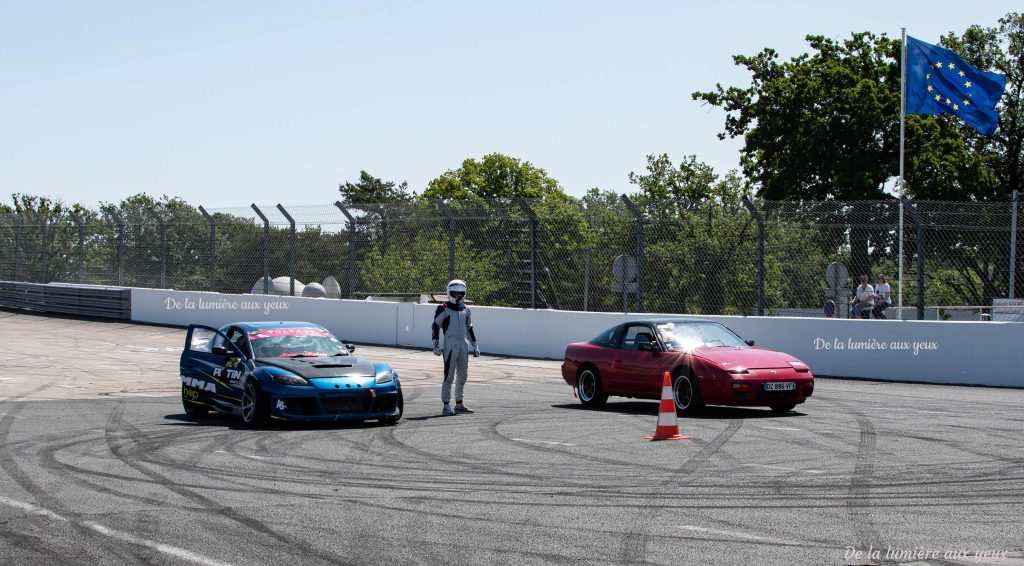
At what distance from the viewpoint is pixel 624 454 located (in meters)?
10.4

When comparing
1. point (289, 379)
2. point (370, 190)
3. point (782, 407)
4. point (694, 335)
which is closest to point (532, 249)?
point (694, 335)

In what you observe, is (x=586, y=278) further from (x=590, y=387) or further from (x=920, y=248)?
(x=590, y=387)

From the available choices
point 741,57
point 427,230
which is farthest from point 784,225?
point 741,57

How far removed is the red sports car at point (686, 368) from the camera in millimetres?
13547

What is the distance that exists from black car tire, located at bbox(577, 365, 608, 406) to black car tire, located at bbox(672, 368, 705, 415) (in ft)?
4.19

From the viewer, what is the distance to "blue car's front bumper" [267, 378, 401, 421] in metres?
12.6

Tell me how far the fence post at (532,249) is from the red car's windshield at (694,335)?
9.00 meters

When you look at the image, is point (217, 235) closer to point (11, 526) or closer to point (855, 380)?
point (855, 380)

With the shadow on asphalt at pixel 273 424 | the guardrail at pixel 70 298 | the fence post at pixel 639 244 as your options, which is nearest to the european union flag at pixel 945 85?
the fence post at pixel 639 244

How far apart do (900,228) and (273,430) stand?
11424 mm

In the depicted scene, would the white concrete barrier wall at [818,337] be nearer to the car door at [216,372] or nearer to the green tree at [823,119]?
the car door at [216,372]

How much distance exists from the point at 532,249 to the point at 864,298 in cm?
670

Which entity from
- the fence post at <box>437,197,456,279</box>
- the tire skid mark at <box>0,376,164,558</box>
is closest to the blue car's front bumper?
the tire skid mark at <box>0,376,164,558</box>

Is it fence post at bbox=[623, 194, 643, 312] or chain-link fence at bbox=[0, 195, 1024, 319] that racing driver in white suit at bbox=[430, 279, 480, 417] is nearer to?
chain-link fence at bbox=[0, 195, 1024, 319]
